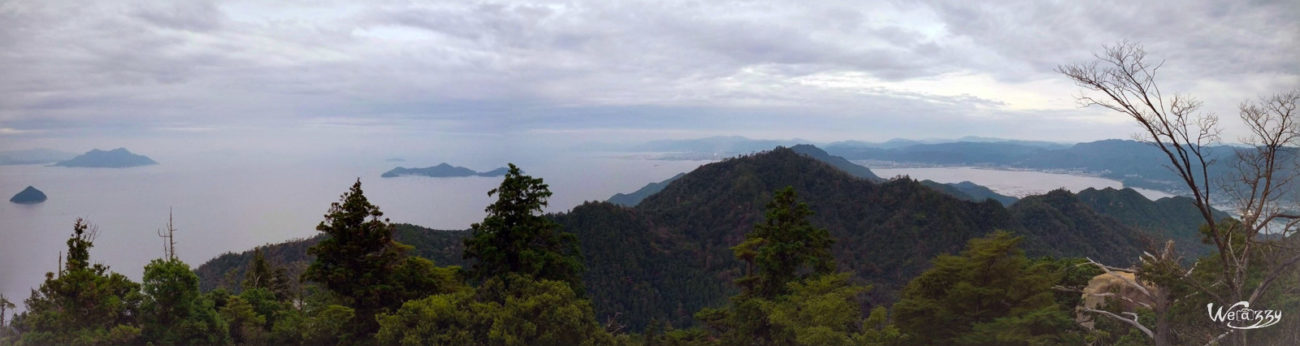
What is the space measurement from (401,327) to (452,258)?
43622mm

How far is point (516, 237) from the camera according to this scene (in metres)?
13.5

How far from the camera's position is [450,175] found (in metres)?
81.2

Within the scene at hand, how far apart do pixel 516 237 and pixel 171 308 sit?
22.3 ft

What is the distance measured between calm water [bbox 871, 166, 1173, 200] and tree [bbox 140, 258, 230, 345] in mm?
80934

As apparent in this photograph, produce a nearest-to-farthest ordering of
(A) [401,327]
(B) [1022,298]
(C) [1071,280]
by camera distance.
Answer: (A) [401,327] < (B) [1022,298] < (C) [1071,280]

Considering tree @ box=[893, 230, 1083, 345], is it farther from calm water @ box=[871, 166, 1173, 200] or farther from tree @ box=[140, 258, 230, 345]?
calm water @ box=[871, 166, 1173, 200]

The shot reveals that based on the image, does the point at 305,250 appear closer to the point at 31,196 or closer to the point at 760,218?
the point at 31,196

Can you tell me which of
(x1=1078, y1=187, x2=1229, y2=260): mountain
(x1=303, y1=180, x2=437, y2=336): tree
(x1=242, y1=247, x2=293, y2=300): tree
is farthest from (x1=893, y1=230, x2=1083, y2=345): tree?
(x1=1078, y1=187, x2=1229, y2=260): mountain

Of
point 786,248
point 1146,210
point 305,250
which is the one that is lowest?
point 305,250

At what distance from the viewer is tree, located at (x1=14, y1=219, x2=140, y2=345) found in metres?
10.5

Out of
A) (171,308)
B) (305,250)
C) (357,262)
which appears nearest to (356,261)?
(357,262)

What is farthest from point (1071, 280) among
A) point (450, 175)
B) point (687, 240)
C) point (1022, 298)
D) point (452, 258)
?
point (450, 175)

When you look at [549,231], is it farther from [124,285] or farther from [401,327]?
[124,285]

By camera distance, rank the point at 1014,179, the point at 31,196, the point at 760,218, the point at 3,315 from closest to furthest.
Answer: the point at 3,315 → the point at 31,196 → the point at 760,218 → the point at 1014,179
